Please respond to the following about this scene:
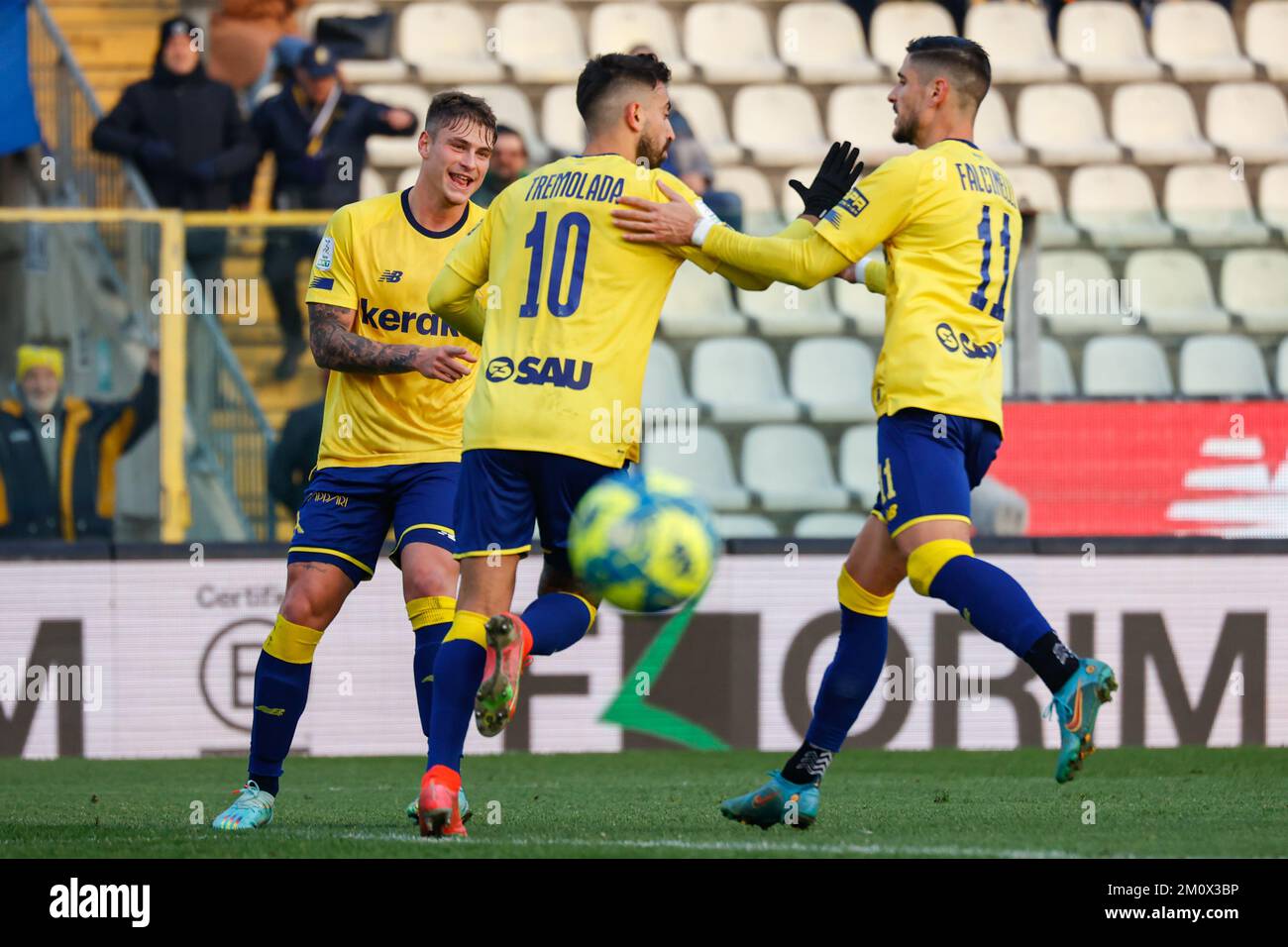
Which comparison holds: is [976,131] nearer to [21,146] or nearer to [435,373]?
[21,146]

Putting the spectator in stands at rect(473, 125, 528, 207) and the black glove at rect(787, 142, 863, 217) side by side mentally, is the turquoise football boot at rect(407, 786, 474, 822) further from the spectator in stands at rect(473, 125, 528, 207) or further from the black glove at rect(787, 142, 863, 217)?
the spectator in stands at rect(473, 125, 528, 207)

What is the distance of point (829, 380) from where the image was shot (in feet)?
34.8

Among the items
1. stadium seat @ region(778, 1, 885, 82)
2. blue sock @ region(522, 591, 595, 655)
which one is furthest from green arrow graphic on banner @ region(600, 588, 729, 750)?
stadium seat @ region(778, 1, 885, 82)

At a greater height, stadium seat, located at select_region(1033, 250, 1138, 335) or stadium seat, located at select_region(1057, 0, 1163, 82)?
stadium seat, located at select_region(1057, 0, 1163, 82)

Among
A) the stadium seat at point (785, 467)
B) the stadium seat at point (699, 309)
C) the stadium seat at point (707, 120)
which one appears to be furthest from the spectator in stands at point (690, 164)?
the stadium seat at point (785, 467)

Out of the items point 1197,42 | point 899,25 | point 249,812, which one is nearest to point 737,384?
point 249,812

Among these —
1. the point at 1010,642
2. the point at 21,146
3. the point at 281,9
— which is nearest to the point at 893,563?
the point at 1010,642

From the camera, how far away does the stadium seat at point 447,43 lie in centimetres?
1479

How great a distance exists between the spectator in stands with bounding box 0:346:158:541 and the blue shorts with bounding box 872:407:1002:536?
5.61 m

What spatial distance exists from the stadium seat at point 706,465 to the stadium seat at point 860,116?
188 inches

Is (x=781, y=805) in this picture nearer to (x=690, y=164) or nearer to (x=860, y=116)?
(x=690, y=164)

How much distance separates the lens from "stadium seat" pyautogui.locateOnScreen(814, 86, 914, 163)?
14695 millimetres
